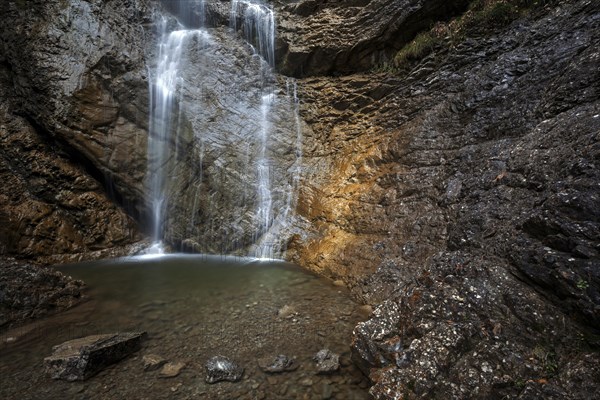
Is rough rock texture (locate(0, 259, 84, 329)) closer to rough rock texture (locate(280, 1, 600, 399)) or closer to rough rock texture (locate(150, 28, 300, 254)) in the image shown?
rough rock texture (locate(150, 28, 300, 254))

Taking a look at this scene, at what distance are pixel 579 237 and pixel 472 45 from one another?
7.13 metres

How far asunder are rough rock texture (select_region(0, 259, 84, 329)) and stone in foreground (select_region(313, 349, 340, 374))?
4.98 meters

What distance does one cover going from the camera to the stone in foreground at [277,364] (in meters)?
3.80

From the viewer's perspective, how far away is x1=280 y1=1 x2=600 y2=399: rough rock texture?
2.76 metres

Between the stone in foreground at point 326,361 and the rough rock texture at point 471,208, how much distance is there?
1.32 feet

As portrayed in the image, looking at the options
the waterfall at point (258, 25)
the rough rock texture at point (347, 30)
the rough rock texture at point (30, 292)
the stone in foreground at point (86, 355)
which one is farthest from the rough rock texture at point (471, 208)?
the rough rock texture at point (30, 292)

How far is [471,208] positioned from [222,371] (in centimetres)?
446

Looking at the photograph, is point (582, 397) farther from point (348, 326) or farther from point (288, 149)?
point (288, 149)

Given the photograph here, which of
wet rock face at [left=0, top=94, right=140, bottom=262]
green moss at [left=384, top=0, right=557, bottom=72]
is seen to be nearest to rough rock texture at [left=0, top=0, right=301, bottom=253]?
wet rock face at [left=0, top=94, right=140, bottom=262]

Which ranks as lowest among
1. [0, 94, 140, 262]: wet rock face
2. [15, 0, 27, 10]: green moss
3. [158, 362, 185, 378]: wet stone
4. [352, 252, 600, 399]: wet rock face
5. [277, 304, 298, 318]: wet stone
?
[158, 362, 185, 378]: wet stone

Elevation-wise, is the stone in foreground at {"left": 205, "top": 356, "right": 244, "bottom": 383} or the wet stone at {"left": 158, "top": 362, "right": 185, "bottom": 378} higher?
the stone in foreground at {"left": 205, "top": 356, "right": 244, "bottom": 383}

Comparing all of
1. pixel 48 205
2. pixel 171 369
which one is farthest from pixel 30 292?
pixel 48 205

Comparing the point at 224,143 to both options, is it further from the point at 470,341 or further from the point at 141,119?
the point at 470,341

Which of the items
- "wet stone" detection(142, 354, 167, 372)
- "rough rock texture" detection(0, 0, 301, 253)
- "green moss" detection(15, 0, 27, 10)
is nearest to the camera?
"wet stone" detection(142, 354, 167, 372)
